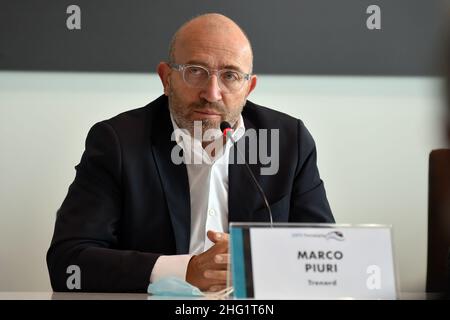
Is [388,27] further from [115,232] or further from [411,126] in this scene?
[115,232]

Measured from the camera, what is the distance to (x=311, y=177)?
2.32 metres

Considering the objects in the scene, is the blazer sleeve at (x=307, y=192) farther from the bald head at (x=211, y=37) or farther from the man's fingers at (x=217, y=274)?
the man's fingers at (x=217, y=274)

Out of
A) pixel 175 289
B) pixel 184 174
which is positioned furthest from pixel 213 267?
pixel 184 174

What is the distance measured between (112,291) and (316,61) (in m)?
1.58

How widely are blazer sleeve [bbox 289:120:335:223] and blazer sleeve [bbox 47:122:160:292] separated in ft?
1.94

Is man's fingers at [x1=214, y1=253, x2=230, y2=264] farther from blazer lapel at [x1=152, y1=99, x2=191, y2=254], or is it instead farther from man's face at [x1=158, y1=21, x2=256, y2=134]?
man's face at [x1=158, y1=21, x2=256, y2=134]

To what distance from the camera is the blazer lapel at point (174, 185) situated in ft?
6.97

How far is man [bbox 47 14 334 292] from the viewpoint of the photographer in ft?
6.91

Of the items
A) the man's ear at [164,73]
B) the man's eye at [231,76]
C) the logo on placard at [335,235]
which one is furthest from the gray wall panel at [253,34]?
the logo on placard at [335,235]

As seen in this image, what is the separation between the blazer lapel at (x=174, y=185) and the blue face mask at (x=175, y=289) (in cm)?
50

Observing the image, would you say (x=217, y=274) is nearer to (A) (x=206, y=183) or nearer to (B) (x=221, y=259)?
(B) (x=221, y=259)

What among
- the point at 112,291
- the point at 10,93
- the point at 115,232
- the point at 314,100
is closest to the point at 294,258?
the point at 112,291

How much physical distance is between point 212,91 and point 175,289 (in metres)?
0.88

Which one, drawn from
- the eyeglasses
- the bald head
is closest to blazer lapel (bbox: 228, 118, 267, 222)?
the eyeglasses
